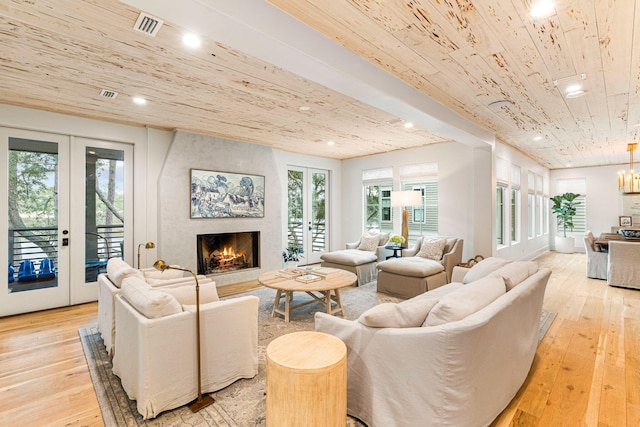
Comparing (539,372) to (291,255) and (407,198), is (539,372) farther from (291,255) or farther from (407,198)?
(291,255)

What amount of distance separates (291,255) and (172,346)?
4.70 m

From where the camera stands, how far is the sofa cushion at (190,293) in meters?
2.49

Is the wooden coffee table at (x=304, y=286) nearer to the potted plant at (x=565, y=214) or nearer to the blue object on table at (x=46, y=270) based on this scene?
the blue object on table at (x=46, y=270)

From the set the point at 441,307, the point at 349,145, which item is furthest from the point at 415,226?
the point at 441,307

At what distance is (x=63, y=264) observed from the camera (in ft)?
13.6

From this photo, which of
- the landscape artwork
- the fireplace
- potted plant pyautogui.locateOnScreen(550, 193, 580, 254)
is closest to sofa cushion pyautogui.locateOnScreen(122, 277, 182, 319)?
the landscape artwork

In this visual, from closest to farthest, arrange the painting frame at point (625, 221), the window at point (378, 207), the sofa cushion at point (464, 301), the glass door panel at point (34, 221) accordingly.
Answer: the sofa cushion at point (464, 301), the glass door panel at point (34, 221), the window at point (378, 207), the painting frame at point (625, 221)

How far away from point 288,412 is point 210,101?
3.35 meters

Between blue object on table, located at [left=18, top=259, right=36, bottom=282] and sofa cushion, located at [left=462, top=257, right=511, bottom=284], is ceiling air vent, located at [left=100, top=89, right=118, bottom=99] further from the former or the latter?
sofa cushion, located at [left=462, top=257, right=511, bottom=284]

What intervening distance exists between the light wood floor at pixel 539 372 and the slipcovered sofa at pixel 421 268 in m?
1.40

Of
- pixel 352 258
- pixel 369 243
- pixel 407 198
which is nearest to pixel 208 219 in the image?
pixel 352 258

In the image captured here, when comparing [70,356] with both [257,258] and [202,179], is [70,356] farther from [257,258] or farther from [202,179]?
[257,258]

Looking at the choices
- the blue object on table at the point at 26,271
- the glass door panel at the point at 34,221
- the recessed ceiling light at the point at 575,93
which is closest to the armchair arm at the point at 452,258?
the recessed ceiling light at the point at 575,93

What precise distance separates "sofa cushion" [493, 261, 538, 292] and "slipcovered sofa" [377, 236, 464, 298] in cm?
173
